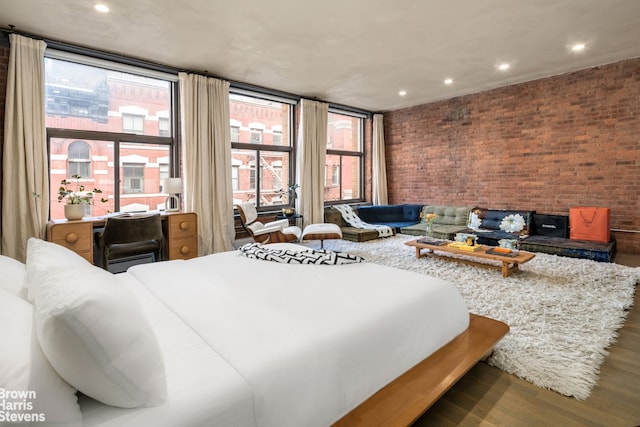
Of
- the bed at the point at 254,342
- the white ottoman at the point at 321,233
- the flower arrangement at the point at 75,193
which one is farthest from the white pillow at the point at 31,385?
the white ottoman at the point at 321,233

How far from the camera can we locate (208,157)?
5078 mm

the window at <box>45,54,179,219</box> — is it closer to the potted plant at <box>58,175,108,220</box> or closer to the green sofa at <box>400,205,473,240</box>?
the potted plant at <box>58,175,108,220</box>

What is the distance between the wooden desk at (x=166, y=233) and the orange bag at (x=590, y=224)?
5.54 meters

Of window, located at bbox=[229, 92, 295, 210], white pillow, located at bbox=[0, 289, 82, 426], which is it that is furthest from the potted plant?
white pillow, located at bbox=[0, 289, 82, 426]

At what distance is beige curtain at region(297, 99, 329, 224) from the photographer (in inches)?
251

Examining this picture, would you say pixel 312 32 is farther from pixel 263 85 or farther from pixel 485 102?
pixel 485 102

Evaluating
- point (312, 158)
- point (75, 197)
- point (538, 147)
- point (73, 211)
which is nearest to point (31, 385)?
point (73, 211)

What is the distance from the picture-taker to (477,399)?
175 centimetres

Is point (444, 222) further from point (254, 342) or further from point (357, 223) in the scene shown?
point (254, 342)

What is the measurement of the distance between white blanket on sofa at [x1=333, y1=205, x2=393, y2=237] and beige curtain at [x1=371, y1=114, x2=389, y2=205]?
1.14m

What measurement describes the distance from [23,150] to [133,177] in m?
1.23

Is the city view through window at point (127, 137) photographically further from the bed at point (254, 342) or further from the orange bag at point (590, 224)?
the orange bag at point (590, 224)

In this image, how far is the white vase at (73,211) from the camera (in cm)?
378

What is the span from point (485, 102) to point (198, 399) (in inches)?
268
